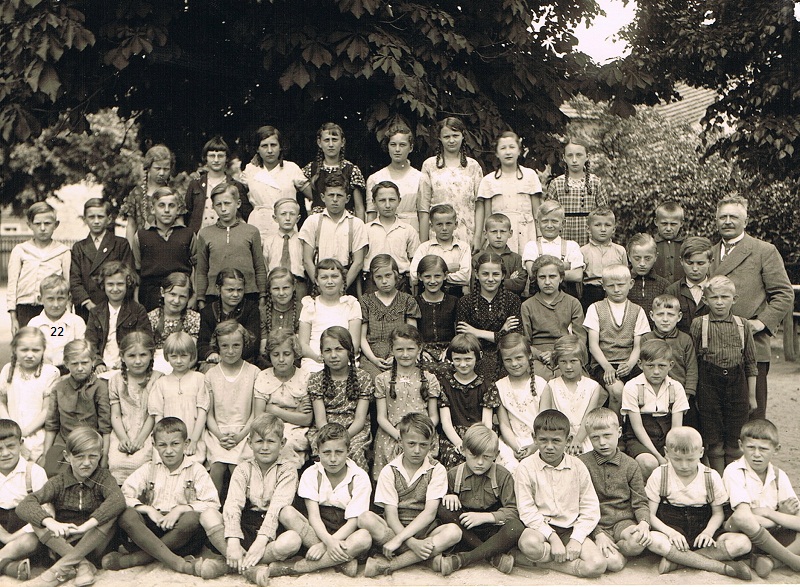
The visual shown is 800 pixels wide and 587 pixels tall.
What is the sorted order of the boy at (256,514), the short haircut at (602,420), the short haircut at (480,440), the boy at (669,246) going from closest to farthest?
the boy at (256,514)
the short haircut at (480,440)
the short haircut at (602,420)
the boy at (669,246)

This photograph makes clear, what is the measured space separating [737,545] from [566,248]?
252 centimetres

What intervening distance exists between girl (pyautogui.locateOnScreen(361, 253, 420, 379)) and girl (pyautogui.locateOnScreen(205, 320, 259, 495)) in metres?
0.84

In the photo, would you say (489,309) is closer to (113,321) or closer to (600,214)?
(600,214)

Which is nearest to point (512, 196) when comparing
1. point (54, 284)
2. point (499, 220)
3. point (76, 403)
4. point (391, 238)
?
point (499, 220)

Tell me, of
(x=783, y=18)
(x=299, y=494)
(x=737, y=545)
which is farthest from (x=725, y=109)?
(x=299, y=494)

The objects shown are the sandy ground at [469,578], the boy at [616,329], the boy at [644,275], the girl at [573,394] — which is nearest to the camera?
the sandy ground at [469,578]

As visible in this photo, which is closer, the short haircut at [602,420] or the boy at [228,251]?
the short haircut at [602,420]

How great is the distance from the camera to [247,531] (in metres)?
5.45

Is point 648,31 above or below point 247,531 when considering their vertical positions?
above

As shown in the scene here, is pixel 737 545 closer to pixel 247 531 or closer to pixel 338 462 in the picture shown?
pixel 338 462

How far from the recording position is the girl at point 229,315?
648cm

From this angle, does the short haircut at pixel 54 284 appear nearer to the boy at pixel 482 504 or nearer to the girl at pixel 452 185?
the girl at pixel 452 185

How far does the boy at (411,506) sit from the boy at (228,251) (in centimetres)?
193

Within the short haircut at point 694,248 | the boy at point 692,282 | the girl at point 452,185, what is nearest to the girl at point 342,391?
the girl at point 452,185
